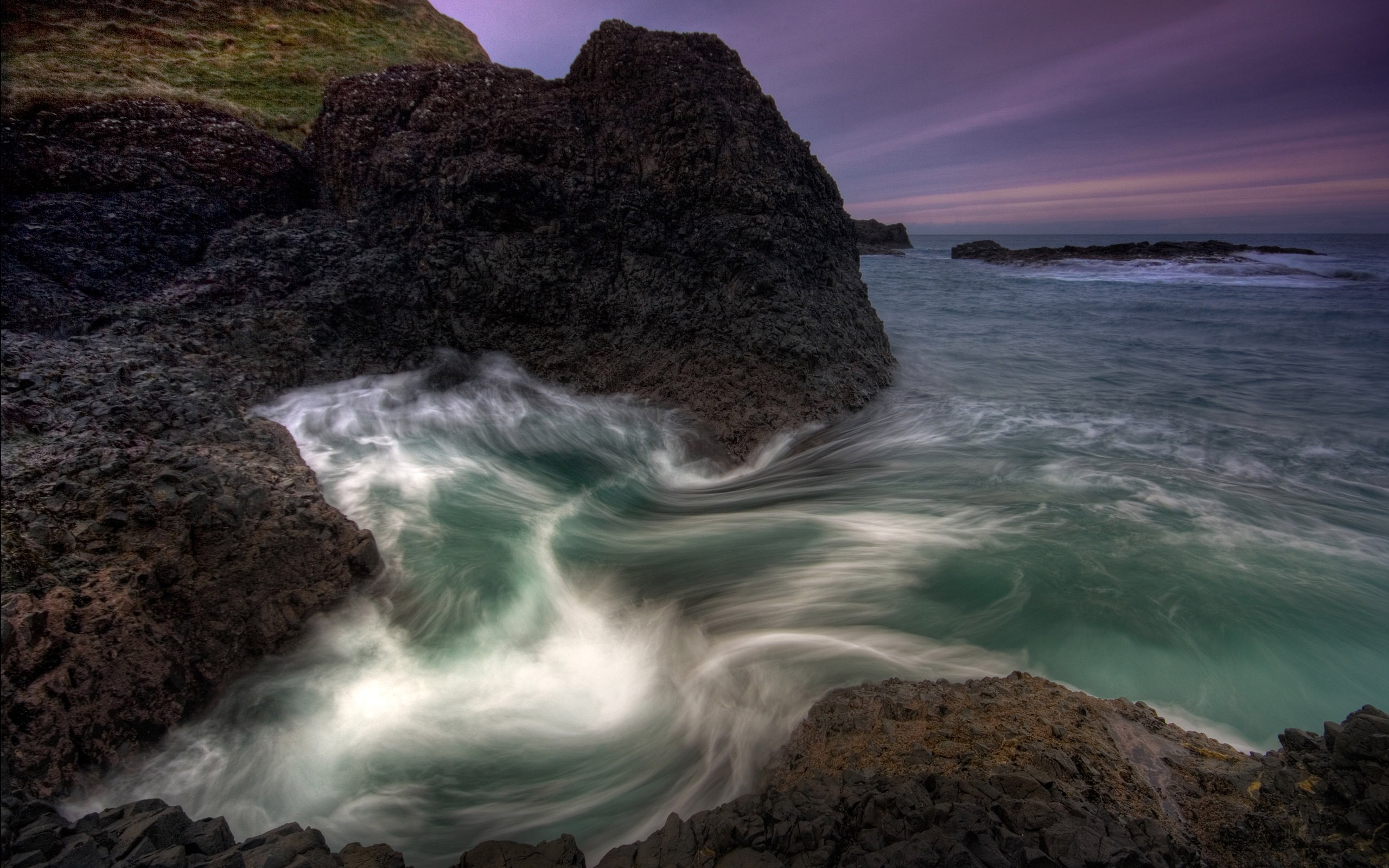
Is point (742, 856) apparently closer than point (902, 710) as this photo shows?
Yes

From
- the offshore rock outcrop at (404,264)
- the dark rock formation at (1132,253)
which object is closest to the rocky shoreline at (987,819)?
the offshore rock outcrop at (404,264)

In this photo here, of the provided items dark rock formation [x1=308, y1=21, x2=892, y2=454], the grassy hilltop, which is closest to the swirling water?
dark rock formation [x1=308, y1=21, x2=892, y2=454]

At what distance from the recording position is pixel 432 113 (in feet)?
22.6

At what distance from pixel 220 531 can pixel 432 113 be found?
540 centimetres

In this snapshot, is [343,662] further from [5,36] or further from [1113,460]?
[5,36]

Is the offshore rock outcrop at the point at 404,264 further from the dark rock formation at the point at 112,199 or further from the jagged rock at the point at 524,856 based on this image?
the jagged rock at the point at 524,856

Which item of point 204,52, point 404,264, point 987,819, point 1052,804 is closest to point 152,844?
point 987,819

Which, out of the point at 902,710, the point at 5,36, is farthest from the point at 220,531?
the point at 5,36

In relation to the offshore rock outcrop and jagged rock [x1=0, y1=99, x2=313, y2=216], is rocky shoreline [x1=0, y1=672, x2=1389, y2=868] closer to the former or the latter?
the offshore rock outcrop

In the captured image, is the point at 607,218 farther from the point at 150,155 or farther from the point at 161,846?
the point at 161,846

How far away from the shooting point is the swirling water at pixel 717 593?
3074mm

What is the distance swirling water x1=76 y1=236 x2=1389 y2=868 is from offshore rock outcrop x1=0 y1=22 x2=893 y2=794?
18.6 inches

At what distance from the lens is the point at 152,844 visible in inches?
78.2

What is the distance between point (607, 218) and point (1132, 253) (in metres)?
49.9
